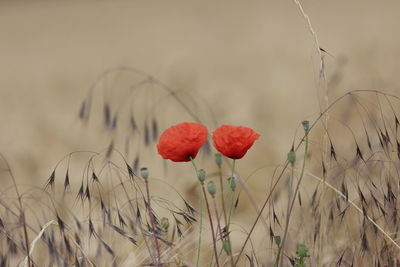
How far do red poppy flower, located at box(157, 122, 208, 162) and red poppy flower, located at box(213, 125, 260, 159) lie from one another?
0.01m

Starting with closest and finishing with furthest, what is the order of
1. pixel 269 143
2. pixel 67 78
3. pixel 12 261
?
1. pixel 12 261
2. pixel 269 143
3. pixel 67 78

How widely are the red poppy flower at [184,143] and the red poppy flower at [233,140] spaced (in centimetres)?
1

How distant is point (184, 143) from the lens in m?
0.73

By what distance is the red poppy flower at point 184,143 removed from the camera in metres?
0.73

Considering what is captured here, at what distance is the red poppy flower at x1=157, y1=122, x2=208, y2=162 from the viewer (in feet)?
2.40

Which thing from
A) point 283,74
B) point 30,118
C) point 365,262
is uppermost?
point 283,74

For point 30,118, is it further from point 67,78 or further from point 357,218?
point 357,218

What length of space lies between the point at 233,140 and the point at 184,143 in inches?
1.7

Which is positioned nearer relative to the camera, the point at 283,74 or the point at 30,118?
the point at 283,74

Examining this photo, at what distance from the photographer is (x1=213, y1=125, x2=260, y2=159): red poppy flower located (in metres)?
0.72

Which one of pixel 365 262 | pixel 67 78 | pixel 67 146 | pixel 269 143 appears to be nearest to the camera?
pixel 365 262

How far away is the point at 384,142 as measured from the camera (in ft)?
2.83

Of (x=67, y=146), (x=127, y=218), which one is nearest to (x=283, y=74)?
(x=67, y=146)

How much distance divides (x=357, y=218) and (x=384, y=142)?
0.19 meters
